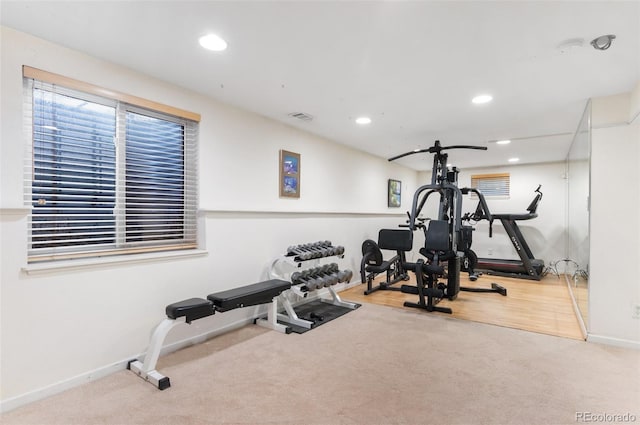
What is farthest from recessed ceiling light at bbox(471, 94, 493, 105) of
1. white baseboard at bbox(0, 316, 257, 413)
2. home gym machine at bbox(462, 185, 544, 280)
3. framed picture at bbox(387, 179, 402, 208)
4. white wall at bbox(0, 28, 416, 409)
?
framed picture at bbox(387, 179, 402, 208)

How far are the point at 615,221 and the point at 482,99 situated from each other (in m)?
1.63

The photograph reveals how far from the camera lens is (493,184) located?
729cm

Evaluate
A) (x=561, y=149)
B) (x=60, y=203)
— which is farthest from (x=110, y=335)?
(x=561, y=149)

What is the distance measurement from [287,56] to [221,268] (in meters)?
2.03

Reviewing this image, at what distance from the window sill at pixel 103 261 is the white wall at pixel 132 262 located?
2 cm

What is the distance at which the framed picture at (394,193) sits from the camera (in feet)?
21.8

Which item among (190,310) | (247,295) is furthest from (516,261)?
(190,310)

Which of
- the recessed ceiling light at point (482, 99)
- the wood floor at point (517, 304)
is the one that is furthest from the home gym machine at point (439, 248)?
the recessed ceiling light at point (482, 99)

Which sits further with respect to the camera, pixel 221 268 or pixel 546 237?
pixel 546 237

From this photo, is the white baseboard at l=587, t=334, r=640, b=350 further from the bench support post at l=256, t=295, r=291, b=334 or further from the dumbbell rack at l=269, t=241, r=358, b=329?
the bench support post at l=256, t=295, r=291, b=334

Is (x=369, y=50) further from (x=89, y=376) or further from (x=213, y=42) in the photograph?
(x=89, y=376)

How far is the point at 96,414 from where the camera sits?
6.13ft

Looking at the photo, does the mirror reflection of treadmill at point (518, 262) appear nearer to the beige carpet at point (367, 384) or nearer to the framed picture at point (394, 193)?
the framed picture at point (394, 193)

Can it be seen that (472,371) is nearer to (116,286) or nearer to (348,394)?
(348,394)
